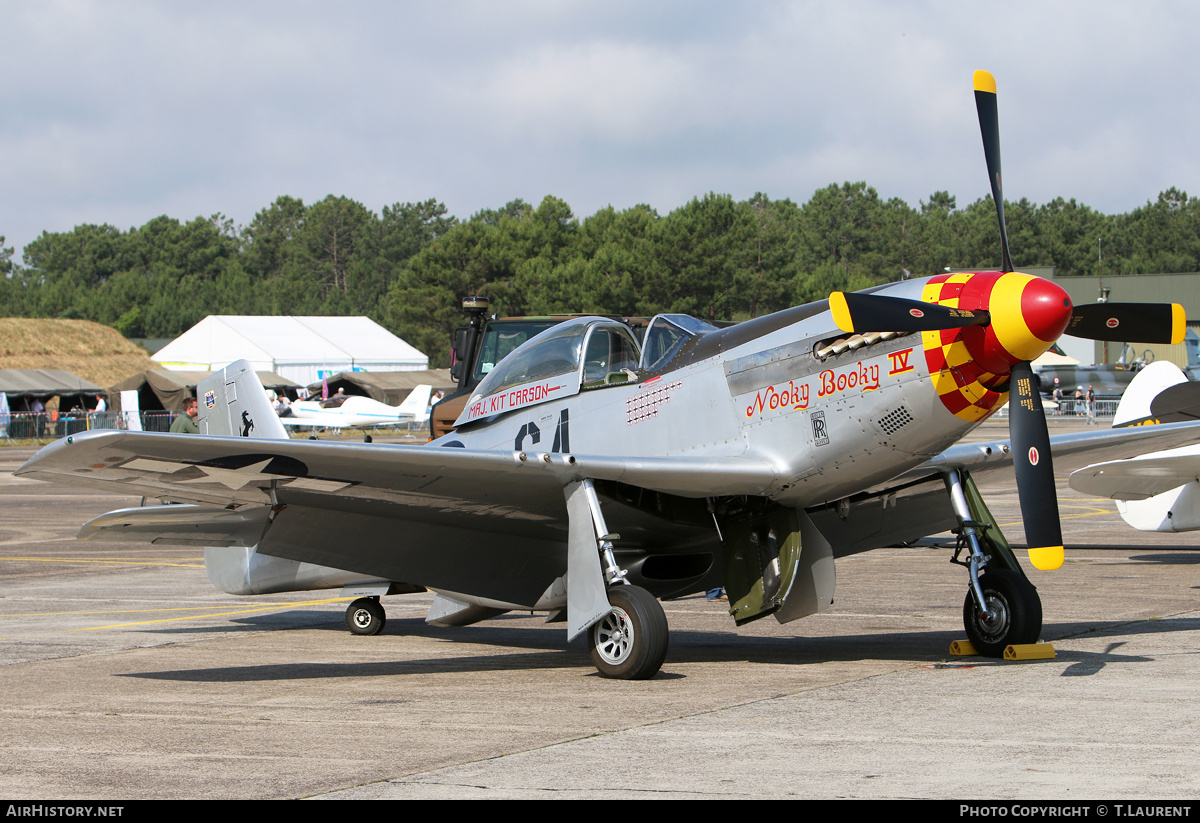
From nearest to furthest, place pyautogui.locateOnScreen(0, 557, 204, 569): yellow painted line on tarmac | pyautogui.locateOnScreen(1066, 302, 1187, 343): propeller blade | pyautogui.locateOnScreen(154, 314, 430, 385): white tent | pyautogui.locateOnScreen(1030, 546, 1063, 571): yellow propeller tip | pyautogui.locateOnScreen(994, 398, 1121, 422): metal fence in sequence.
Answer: pyautogui.locateOnScreen(1030, 546, 1063, 571): yellow propeller tip, pyautogui.locateOnScreen(1066, 302, 1187, 343): propeller blade, pyautogui.locateOnScreen(0, 557, 204, 569): yellow painted line on tarmac, pyautogui.locateOnScreen(994, 398, 1121, 422): metal fence, pyautogui.locateOnScreen(154, 314, 430, 385): white tent

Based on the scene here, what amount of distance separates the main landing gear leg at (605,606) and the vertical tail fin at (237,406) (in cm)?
358

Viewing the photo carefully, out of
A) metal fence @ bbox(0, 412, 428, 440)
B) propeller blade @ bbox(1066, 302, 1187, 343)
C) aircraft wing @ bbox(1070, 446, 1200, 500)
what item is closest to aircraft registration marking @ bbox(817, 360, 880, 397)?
propeller blade @ bbox(1066, 302, 1187, 343)

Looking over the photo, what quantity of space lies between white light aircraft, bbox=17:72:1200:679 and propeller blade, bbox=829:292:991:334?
0.01 m

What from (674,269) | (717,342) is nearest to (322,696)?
(717,342)

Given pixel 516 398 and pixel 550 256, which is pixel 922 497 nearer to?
pixel 516 398

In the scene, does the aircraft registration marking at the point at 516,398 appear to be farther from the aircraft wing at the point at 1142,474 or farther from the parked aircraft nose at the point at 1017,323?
the aircraft wing at the point at 1142,474

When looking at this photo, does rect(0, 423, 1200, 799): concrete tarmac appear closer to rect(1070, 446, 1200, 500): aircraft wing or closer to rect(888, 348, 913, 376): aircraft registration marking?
rect(1070, 446, 1200, 500): aircraft wing

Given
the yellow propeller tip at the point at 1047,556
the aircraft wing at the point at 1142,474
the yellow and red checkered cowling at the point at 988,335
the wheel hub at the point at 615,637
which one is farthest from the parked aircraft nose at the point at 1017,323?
the aircraft wing at the point at 1142,474

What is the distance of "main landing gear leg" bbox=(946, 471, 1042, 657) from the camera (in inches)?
306

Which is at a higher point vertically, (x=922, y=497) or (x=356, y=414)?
(x=356, y=414)

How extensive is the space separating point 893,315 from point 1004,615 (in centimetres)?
237

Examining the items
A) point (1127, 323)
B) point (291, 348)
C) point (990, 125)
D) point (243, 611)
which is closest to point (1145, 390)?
point (1127, 323)

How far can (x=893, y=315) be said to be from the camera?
6.84 m

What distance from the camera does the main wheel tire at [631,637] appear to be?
24.1ft
